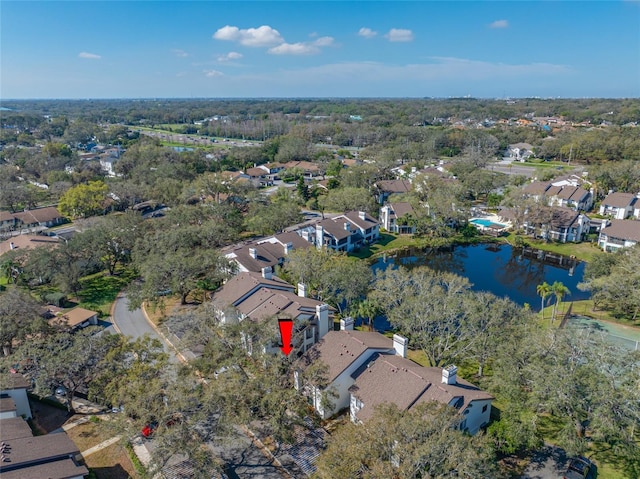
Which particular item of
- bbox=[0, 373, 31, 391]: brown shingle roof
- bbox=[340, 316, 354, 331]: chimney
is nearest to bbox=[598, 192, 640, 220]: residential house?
bbox=[340, 316, 354, 331]: chimney

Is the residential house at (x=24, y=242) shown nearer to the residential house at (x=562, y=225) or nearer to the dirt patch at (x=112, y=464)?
the dirt patch at (x=112, y=464)

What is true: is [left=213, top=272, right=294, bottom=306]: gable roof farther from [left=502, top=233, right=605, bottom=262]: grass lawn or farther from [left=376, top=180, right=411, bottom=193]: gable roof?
[left=376, top=180, right=411, bottom=193]: gable roof

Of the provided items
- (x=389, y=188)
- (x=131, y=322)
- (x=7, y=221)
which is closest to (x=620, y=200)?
(x=389, y=188)

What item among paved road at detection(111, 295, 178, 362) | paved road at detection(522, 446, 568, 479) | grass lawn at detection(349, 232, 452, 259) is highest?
paved road at detection(522, 446, 568, 479)

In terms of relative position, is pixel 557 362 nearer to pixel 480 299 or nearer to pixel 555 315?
pixel 480 299

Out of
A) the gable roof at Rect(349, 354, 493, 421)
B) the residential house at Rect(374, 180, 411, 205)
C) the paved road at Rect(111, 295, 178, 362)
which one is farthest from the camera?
the residential house at Rect(374, 180, 411, 205)

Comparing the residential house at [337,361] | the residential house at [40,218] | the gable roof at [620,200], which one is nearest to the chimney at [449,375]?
the residential house at [337,361]

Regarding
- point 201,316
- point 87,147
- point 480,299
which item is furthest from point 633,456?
point 87,147
